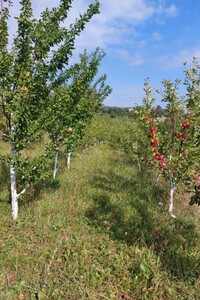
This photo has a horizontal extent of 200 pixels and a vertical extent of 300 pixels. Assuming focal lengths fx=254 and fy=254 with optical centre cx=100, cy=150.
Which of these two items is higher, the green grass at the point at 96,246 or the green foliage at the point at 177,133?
the green foliage at the point at 177,133

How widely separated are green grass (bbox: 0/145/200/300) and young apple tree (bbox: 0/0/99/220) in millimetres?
1100

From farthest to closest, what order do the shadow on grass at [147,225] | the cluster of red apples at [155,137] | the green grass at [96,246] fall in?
1. the cluster of red apples at [155,137]
2. the shadow on grass at [147,225]
3. the green grass at [96,246]

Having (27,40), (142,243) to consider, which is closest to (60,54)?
(27,40)

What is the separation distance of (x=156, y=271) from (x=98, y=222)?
6.55 feet

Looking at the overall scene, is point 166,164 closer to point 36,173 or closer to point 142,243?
point 142,243

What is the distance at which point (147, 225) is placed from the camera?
19.7 ft

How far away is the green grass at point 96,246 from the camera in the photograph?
157 inches

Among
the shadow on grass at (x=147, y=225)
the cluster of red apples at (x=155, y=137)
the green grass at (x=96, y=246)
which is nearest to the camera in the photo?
the green grass at (x=96, y=246)

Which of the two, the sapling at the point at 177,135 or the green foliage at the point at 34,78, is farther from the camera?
the sapling at the point at 177,135

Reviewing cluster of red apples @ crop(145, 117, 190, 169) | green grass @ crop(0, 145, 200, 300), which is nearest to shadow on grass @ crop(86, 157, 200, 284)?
green grass @ crop(0, 145, 200, 300)

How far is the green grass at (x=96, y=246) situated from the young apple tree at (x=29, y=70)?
3.61 ft

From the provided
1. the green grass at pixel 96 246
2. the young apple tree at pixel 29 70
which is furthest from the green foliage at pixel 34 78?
the green grass at pixel 96 246

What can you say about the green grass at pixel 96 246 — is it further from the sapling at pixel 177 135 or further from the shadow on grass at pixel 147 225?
the sapling at pixel 177 135

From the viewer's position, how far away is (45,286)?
395 centimetres
